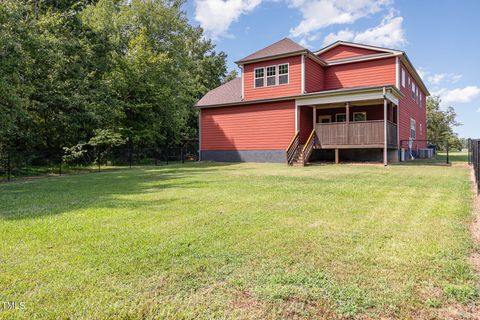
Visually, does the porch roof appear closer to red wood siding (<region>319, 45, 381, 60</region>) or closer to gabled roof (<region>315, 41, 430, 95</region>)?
gabled roof (<region>315, 41, 430, 95</region>)

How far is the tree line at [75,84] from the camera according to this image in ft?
41.2

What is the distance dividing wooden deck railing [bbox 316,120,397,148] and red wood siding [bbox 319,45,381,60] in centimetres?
523

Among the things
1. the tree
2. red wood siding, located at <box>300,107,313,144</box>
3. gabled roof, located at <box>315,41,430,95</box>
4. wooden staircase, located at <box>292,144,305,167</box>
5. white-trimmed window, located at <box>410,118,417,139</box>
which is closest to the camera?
wooden staircase, located at <box>292,144,305,167</box>

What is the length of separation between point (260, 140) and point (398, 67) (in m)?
8.67

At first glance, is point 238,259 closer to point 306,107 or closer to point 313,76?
point 306,107

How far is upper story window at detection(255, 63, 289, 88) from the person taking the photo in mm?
18734

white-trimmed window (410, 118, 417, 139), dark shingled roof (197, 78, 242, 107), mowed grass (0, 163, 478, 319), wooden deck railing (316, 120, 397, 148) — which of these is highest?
dark shingled roof (197, 78, 242, 107)

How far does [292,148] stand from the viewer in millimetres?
17172

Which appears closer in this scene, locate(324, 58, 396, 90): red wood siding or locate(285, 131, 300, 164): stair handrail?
locate(285, 131, 300, 164): stair handrail

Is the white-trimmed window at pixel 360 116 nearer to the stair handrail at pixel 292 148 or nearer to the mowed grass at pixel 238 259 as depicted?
the stair handrail at pixel 292 148

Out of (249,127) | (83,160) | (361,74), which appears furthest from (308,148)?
(83,160)

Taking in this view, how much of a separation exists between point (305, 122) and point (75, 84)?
12.6 meters

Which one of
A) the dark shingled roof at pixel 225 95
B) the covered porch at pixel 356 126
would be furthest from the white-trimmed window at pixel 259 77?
the covered porch at pixel 356 126

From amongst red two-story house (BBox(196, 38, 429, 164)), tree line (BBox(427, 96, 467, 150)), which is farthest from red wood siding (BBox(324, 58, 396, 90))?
tree line (BBox(427, 96, 467, 150))
